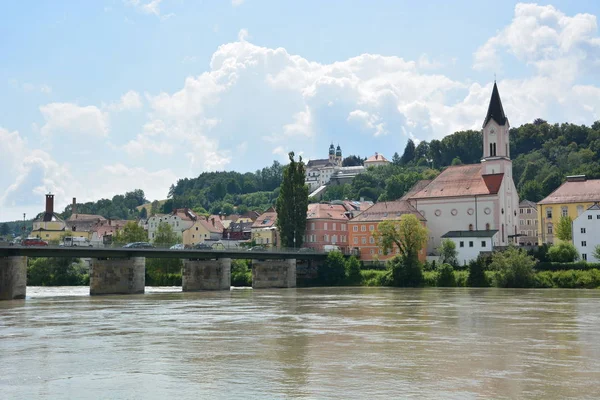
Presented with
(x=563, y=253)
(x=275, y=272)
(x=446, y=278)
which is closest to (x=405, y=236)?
(x=446, y=278)

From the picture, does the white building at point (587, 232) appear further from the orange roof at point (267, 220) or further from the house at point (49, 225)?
the house at point (49, 225)

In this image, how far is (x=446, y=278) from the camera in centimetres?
8731

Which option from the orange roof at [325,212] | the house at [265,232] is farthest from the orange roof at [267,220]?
the orange roof at [325,212]

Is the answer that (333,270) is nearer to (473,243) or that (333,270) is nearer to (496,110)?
(473,243)

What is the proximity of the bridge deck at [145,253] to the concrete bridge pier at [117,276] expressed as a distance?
2.78 feet

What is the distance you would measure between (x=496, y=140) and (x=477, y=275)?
30.2 meters

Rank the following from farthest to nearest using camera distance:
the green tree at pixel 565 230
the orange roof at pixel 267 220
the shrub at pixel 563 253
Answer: the orange roof at pixel 267 220 → the green tree at pixel 565 230 → the shrub at pixel 563 253

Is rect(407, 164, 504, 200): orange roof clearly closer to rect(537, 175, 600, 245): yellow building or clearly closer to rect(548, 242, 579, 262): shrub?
rect(537, 175, 600, 245): yellow building

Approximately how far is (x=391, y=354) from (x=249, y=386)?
8122 mm

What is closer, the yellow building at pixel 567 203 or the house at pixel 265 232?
the yellow building at pixel 567 203

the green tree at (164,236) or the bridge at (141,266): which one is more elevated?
the green tree at (164,236)

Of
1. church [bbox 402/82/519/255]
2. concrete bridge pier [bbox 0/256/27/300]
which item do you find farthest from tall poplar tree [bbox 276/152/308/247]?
concrete bridge pier [bbox 0/256/27/300]

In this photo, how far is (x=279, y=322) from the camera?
42.9m

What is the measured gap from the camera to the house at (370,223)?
10900 cm
